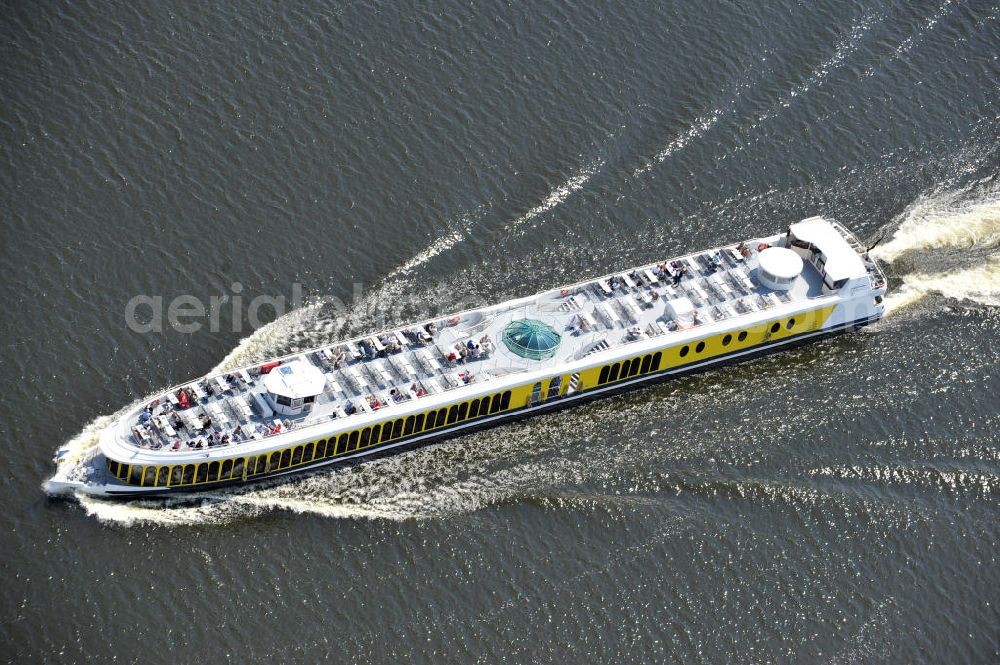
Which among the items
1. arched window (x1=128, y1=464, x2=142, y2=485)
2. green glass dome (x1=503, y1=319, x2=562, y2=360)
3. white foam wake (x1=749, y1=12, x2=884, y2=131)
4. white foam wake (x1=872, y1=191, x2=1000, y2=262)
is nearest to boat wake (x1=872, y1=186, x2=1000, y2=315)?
white foam wake (x1=872, y1=191, x2=1000, y2=262)

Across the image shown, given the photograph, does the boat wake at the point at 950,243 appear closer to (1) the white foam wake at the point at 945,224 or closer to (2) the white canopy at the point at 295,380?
(1) the white foam wake at the point at 945,224

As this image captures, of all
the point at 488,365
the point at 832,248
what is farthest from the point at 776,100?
the point at 488,365

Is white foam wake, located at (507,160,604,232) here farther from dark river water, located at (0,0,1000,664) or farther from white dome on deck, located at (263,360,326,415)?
white dome on deck, located at (263,360,326,415)

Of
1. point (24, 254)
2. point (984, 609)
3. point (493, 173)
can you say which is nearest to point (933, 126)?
point (493, 173)

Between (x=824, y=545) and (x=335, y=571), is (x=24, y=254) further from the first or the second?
(x=824, y=545)

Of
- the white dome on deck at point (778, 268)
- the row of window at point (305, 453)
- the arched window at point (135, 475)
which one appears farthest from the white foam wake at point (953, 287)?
the arched window at point (135, 475)

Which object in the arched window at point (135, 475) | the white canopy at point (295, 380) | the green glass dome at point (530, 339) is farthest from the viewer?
the green glass dome at point (530, 339)
